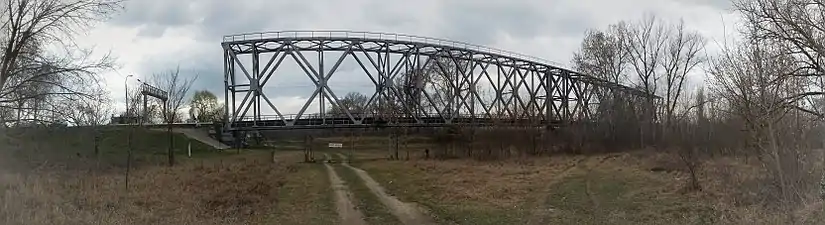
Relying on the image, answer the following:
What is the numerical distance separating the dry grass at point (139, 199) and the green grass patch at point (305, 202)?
17.1 inches

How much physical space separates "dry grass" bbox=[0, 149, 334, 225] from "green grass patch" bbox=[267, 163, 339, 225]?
43cm

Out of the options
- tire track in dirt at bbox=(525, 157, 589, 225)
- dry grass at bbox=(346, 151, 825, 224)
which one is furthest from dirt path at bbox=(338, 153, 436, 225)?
tire track in dirt at bbox=(525, 157, 589, 225)

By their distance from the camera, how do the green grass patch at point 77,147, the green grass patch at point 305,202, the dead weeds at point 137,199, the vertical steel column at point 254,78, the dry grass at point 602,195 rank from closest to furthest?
the dead weeds at point 137,199 < the dry grass at point 602,195 < the green grass patch at point 305,202 < the green grass patch at point 77,147 < the vertical steel column at point 254,78

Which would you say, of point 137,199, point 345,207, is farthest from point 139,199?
point 345,207

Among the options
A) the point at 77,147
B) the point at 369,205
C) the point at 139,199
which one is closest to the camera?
the point at 369,205

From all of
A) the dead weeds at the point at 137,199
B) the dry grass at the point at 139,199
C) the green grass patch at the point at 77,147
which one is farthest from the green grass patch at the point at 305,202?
the green grass patch at the point at 77,147

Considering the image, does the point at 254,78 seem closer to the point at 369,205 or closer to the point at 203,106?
the point at 203,106

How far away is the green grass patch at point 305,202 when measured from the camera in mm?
20080

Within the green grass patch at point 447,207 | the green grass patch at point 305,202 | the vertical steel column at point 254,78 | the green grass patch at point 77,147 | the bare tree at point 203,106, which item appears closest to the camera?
the green grass patch at point 447,207

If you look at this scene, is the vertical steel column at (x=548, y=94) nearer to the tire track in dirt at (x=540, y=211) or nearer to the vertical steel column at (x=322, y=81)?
the vertical steel column at (x=322, y=81)

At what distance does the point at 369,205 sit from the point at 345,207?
93 cm

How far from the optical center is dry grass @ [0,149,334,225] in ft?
55.5

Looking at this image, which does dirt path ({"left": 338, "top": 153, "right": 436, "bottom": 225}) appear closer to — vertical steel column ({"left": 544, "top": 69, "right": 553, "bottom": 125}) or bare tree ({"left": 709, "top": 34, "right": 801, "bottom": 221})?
bare tree ({"left": 709, "top": 34, "right": 801, "bottom": 221})

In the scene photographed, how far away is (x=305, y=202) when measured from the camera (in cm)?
2505
